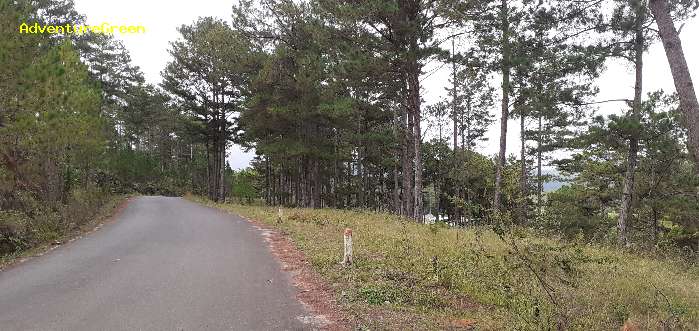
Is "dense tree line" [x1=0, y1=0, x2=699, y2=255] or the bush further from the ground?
"dense tree line" [x1=0, y1=0, x2=699, y2=255]

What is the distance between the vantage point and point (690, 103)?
22.0 ft

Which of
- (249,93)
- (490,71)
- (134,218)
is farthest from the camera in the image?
(249,93)

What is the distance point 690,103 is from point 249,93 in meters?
28.8

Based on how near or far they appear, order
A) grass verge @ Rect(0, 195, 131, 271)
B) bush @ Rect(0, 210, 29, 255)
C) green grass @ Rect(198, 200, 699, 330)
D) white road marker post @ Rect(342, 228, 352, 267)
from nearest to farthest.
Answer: green grass @ Rect(198, 200, 699, 330)
white road marker post @ Rect(342, 228, 352, 267)
grass verge @ Rect(0, 195, 131, 271)
bush @ Rect(0, 210, 29, 255)

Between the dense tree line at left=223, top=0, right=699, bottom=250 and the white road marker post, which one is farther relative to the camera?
the dense tree line at left=223, top=0, right=699, bottom=250

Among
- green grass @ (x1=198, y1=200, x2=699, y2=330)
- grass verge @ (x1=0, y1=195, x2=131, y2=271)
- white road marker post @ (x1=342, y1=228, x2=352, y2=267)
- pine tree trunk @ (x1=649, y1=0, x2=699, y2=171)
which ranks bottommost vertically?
grass verge @ (x1=0, y1=195, x2=131, y2=271)

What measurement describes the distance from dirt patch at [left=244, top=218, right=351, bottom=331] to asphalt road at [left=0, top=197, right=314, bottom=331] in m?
0.18

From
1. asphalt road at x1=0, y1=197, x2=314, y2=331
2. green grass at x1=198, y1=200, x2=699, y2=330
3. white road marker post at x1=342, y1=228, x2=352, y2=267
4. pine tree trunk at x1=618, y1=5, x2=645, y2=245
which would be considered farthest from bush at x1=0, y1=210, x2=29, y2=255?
pine tree trunk at x1=618, y1=5, x2=645, y2=245

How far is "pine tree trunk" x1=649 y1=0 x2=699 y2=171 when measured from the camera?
21.9ft

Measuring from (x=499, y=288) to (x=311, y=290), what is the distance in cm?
329

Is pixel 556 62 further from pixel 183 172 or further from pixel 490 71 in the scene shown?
pixel 183 172

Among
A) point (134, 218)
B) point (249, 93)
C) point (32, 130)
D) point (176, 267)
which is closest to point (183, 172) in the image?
point (249, 93)

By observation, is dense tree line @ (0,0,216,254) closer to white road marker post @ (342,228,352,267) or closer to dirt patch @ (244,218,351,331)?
dirt patch @ (244,218,351,331)

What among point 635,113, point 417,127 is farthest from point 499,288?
point 635,113
